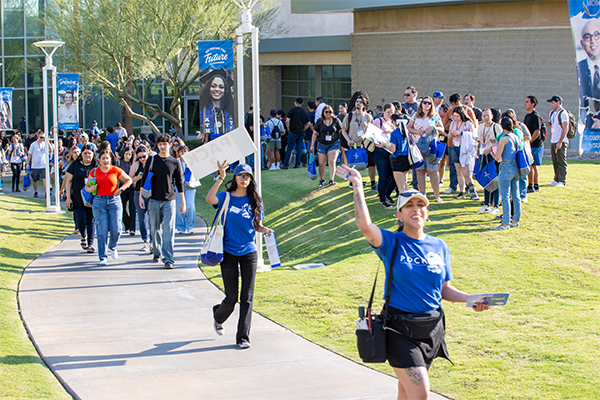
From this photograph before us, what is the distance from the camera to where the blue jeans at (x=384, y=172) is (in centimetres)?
1239

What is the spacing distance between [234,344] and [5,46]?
34.3 metres

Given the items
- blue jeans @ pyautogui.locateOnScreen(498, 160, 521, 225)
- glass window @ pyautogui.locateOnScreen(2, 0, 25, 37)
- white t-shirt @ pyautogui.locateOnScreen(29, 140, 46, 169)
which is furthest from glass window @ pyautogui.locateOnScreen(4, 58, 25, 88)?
blue jeans @ pyautogui.locateOnScreen(498, 160, 521, 225)

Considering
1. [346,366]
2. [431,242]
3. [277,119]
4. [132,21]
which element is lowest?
[346,366]

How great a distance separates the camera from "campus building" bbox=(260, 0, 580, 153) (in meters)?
20.8

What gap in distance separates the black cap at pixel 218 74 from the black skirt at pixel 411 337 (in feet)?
43.7

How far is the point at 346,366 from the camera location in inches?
247

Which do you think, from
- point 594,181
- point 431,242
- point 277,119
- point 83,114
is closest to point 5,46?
point 83,114

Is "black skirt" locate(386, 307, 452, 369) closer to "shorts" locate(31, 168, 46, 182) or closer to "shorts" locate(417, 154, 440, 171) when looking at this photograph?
"shorts" locate(417, 154, 440, 171)

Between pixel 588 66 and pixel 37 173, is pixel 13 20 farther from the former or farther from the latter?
pixel 588 66

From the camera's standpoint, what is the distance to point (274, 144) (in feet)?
67.7

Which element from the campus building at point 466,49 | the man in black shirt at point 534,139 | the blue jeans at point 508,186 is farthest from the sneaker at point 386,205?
the campus building at point 466,49

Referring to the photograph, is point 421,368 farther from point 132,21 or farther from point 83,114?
point 83,114

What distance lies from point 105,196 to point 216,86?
7109mm

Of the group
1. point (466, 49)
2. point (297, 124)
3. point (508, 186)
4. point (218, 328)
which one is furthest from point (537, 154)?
point (466, 49)
